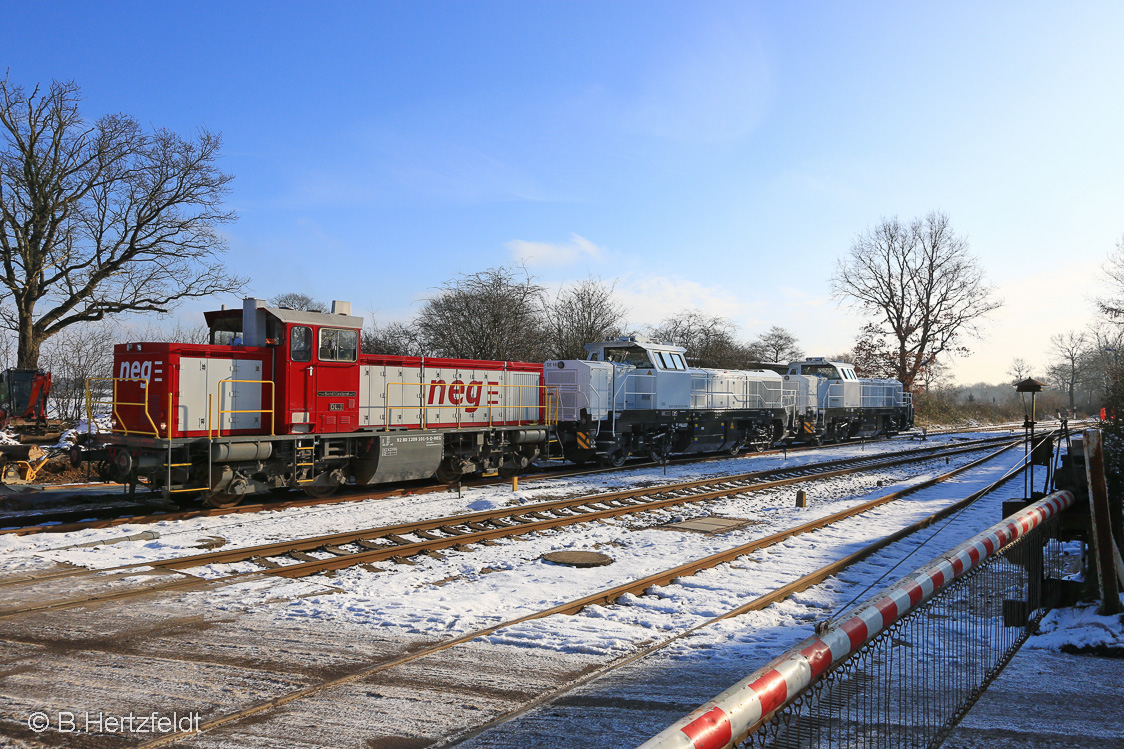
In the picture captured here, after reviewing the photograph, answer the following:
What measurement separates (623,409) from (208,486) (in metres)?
10.6

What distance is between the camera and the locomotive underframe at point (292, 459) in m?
10.7

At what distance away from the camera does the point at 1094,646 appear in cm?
551

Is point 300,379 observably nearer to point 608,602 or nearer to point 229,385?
point 229,385

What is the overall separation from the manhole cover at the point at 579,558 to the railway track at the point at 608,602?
36.1 inches

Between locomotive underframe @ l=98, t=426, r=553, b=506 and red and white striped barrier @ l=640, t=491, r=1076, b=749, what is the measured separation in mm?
10121

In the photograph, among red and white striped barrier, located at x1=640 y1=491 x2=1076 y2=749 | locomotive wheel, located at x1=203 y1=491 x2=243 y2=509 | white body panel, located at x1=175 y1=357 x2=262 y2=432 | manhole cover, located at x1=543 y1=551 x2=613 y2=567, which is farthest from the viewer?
locomotive wheel, located at x1=203 y1=491 x2=243 y2=509

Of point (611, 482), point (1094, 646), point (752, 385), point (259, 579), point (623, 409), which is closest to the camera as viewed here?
point (1094, 646)

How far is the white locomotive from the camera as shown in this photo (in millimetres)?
17922

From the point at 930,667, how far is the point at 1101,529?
106 inches

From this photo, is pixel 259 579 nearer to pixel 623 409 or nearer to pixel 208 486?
pixel 208 486

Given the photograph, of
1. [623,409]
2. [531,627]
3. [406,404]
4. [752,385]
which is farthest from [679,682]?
[752,385]

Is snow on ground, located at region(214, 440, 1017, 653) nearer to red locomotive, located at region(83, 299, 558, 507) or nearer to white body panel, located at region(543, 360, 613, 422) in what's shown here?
red locomotive, located at region(83, 299, 558, 507)

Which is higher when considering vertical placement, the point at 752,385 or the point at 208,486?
the point at 752,385

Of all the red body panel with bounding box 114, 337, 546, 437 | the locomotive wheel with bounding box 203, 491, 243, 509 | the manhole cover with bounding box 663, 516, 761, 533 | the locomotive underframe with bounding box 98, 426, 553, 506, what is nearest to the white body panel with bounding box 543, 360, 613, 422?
the locomotive underframe with bounding box 98, 426, 553, 506
